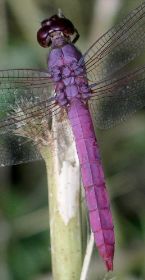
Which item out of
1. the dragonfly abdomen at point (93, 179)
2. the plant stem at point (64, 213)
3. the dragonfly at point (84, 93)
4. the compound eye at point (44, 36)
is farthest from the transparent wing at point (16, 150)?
the compound eye at point (44, 36)

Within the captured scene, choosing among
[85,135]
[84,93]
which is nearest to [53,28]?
[84,93]

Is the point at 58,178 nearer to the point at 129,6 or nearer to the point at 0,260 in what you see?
the point at 0,260

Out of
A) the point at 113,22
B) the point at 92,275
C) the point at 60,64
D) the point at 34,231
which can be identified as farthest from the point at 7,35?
the point at 92,275

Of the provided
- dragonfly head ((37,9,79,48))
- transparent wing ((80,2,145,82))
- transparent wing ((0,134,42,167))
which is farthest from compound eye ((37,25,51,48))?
transparent wing ((0,134,42,167))

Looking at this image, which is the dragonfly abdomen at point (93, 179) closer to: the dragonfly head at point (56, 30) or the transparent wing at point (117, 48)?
the transparent wing at point (117, 48)

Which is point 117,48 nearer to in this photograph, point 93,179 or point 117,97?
point 117,97
